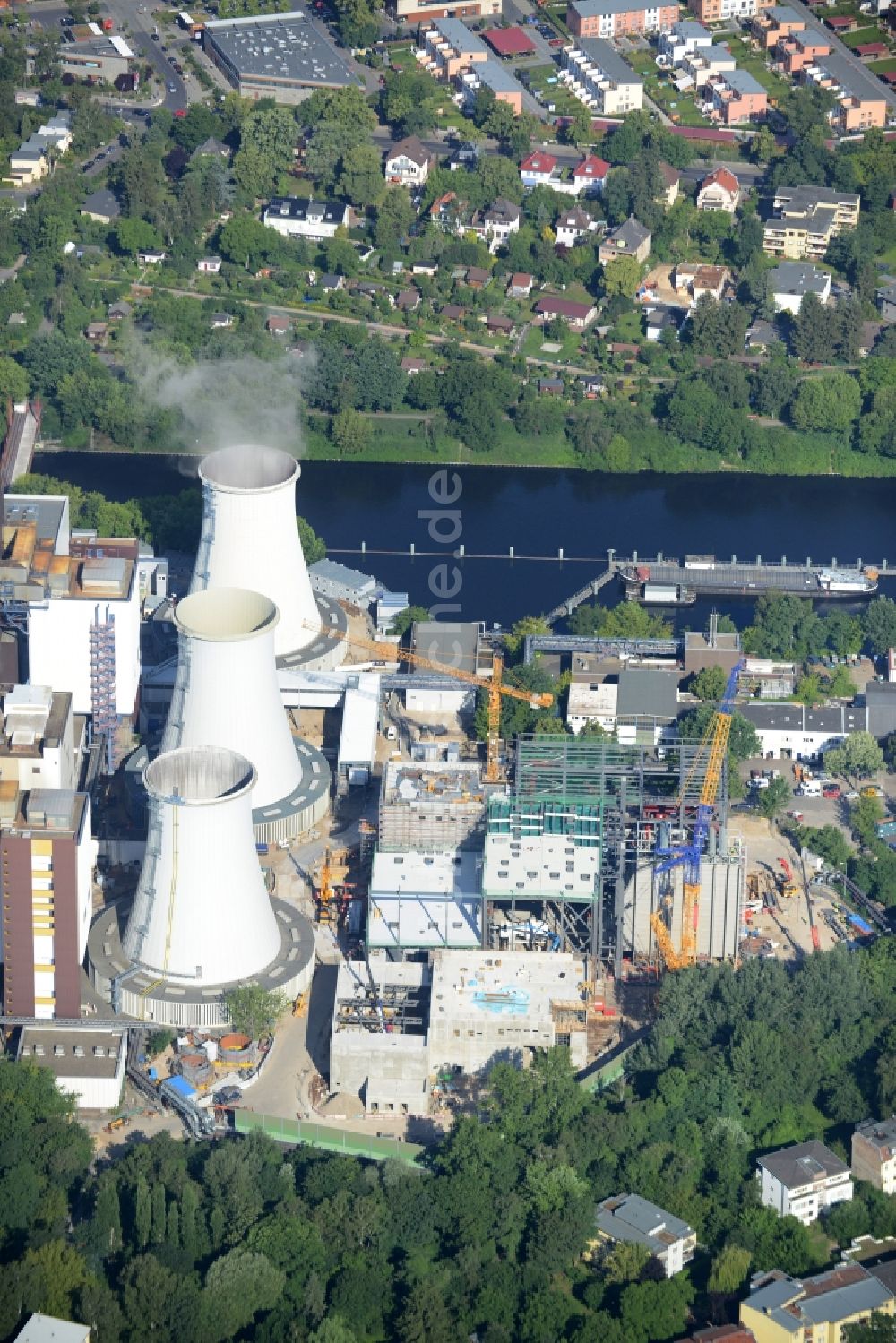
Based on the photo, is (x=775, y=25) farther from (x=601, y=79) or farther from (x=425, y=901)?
(x=425, y=901)

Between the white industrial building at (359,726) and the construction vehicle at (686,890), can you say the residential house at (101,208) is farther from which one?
the construction vehicle at (686,890)

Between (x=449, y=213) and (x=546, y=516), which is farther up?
(x=449, y=213)

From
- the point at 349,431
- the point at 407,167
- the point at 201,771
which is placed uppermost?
the point at 201,771

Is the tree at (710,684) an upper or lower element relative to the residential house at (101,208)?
upper

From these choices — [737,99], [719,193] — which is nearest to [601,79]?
[737,99]

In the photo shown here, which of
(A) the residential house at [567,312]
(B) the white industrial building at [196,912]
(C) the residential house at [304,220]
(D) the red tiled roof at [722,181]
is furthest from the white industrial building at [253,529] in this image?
(D) the red tiled roof at [722,181]

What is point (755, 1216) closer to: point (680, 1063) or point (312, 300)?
point (680, 1063)

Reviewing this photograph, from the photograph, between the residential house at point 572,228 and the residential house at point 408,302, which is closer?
the residential house at point 408,302

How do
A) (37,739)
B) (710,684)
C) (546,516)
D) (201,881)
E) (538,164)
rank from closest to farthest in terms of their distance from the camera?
(201,881), (37,739), (710,684), (546,516), (538,164)
